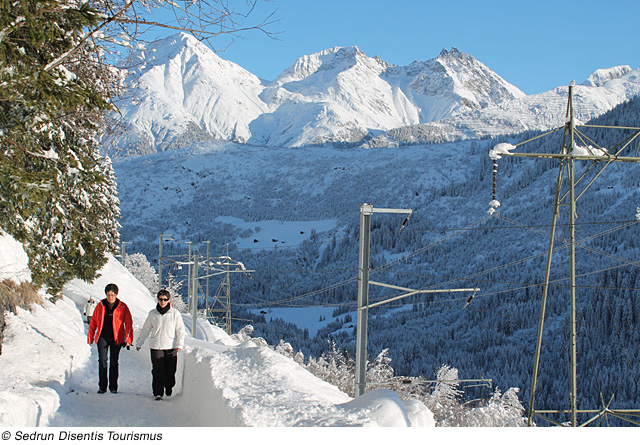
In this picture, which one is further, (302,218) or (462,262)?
(302,218)

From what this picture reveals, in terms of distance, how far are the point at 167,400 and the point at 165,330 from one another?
3.56ft

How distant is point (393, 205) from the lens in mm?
187000

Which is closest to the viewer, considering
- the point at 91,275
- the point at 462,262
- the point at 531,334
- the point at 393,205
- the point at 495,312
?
the point at 91,275

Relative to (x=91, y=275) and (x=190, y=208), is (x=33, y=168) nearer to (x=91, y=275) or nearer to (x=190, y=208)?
(x=91, y=275)

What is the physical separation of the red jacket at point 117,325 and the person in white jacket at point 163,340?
34cm

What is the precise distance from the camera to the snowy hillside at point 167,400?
19.8ft

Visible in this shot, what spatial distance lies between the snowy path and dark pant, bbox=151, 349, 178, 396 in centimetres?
20

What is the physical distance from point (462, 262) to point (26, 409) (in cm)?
14222

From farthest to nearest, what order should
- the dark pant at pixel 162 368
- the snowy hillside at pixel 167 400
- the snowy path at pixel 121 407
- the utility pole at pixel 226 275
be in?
the utility pole at pixel 226 275, the dark pant at pixel 162 368, the snowy path at pixel 121 407, the snowy hillside at pixel 167 400

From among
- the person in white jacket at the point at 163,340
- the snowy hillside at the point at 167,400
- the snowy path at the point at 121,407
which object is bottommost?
the snowy path at the point at 121,407

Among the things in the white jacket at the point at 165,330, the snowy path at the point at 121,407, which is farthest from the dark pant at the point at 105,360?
the white jacket at the point at 165,330

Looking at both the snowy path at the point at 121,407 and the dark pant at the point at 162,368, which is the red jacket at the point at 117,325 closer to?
the dark pant at the point at 162,368

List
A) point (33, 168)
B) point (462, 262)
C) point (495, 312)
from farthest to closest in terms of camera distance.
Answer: point (462, 262), point (495, 312), point (33, 168)
